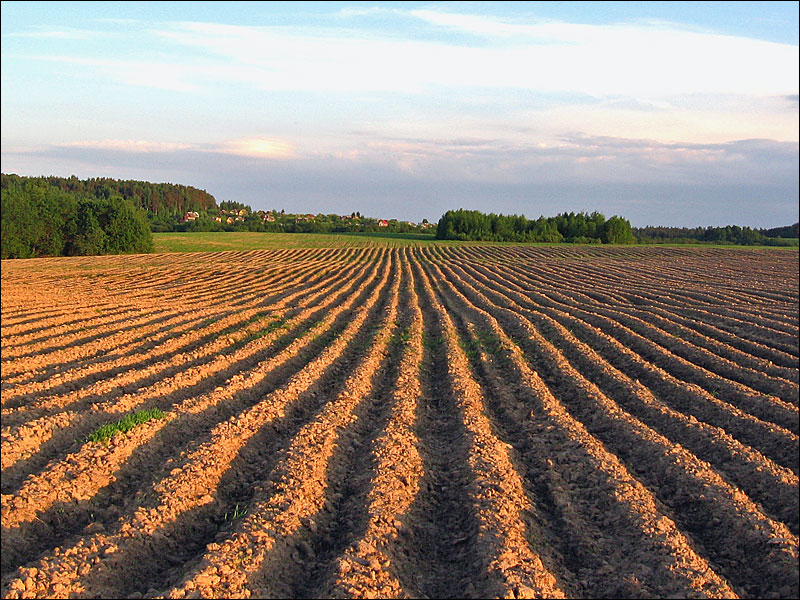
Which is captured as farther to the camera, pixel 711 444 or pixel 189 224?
pixel 189 224

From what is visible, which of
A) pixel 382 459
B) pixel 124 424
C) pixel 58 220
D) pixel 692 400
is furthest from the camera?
pixel 58 220

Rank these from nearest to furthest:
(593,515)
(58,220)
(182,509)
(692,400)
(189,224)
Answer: (182,509)
(593,515)
(692,400)
(58,220)
(189,224)

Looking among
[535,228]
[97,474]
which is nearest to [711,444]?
[97,474]

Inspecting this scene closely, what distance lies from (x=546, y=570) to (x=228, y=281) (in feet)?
82.8

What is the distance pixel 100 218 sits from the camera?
1134 centimetres

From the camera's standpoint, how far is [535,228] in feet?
341

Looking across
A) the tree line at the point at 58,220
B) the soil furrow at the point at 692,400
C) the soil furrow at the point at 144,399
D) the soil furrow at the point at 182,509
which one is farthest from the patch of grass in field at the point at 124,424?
the soil furrow at the point at 692,400

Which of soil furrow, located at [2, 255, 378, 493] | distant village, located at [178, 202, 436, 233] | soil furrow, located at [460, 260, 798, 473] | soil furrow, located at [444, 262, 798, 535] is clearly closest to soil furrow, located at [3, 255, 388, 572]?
soil furrow, located at [2, 255, 378, 493]

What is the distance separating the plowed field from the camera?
15.4ft

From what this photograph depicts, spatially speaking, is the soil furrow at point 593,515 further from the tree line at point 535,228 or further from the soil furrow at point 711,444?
the tree line at point 535,228

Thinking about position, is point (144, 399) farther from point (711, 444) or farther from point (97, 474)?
point (711, 444)

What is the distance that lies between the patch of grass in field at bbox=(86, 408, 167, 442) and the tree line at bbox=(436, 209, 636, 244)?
310 ft

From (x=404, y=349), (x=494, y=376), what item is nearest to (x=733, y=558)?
(x=494, y=376)

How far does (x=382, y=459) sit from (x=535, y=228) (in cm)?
10088
